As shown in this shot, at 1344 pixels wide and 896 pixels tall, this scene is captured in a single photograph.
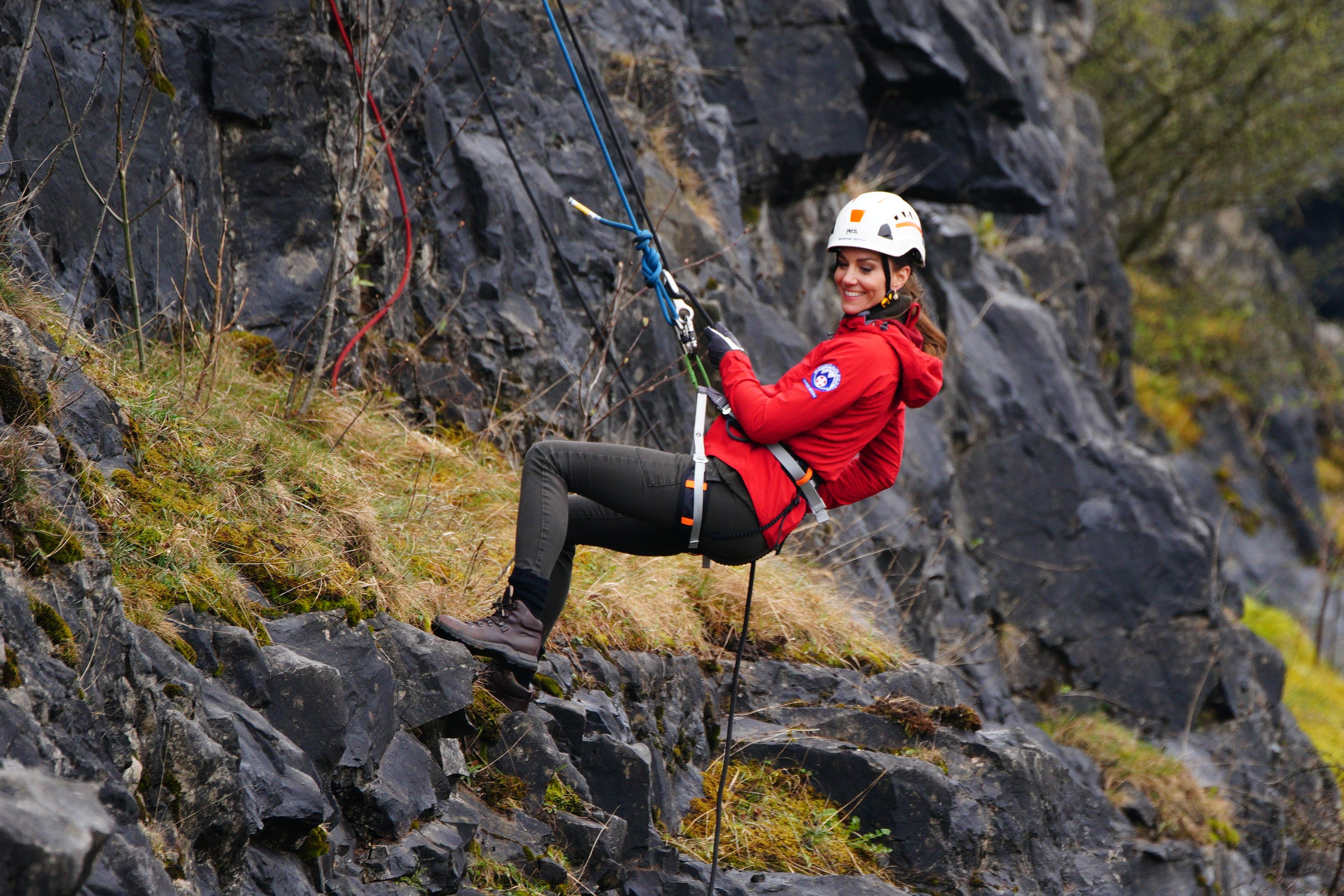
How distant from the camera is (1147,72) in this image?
1822 cm

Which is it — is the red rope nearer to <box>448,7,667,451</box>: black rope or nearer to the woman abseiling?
<box>448,7,667,451</box>: black rope

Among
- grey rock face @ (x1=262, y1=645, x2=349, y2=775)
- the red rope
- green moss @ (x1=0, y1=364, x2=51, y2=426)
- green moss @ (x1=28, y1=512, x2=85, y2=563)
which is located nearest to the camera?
green moss @ (x1=28, y1=512, x2=85, y2=563)

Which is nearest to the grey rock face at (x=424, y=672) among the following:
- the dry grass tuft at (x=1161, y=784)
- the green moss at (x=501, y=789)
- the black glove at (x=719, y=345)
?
the green moss at (x=501, y=789)

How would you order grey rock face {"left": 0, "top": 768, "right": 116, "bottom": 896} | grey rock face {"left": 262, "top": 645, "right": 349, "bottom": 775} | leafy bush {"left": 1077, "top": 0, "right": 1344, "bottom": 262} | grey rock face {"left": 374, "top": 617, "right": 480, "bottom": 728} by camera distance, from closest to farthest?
grey rock face {"left": 0, "top": 768, "right": 116, "bottom": 896}, grey rock face {"left": 262, "top": 645, "right": 349, "bottom": 775}, grey rock face {"left": 374, "top": 617, "right": 480, "bottom": 728}, leafy bush {"left": 1077, "top": 0, "right": 1344, "bottom": 262}

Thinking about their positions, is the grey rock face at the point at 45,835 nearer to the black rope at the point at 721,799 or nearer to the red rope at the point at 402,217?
the black rope at the point at 721,799

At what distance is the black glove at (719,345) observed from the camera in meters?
4.40

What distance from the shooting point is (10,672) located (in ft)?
8.59

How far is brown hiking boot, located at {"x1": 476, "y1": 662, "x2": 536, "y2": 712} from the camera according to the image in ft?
14.3

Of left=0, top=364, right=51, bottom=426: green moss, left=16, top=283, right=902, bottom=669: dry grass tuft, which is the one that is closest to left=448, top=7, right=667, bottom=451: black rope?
left=16, top=283, right=902, bottom=669: dry grass tuft

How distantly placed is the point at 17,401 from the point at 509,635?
1.77m

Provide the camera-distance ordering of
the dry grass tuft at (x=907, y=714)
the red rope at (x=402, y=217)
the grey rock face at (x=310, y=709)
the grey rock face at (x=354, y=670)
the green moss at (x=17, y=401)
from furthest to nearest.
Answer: the red rope at (x=402, y=217) → the dry grass tuft at (x=907, y=714) → the grey rock face at (x=354, y=670) → the grey rock face at (x=310, y=709) → the green moss at (x=17, y=401)

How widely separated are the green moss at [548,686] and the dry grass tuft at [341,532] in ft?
1.29

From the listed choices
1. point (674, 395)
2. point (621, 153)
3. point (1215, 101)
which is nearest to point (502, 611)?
point (621, 153)

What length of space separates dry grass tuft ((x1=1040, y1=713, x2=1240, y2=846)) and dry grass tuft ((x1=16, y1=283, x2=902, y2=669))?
2.71m
